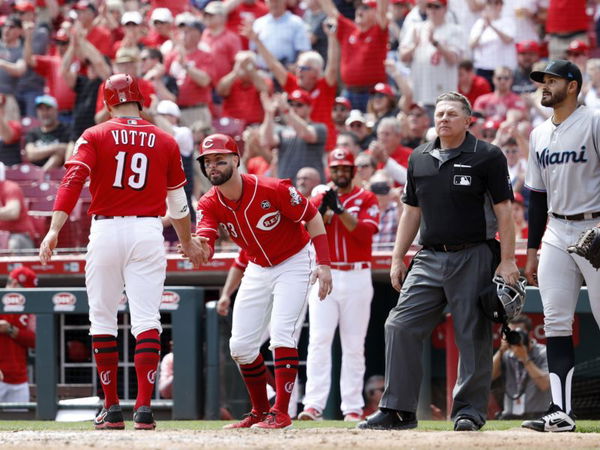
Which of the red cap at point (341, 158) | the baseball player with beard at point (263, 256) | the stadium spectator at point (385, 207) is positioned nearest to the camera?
the baseball player with beard at point (263, 256)

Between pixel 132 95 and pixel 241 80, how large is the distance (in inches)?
264

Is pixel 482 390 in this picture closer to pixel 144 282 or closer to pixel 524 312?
pixel 144 282

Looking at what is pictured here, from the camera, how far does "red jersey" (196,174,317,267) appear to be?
654 cm

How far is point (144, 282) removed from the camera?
630cm

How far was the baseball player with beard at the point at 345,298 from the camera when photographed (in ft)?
27.8

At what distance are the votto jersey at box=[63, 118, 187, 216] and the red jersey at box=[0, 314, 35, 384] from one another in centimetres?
344

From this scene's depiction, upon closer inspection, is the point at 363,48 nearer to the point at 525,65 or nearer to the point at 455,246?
the point at 525,65

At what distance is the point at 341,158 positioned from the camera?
8766mm

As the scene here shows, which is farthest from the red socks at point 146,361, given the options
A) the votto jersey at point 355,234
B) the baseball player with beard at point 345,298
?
the votto jersey at point 355,234

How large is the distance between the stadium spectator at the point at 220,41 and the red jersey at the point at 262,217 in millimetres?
7014

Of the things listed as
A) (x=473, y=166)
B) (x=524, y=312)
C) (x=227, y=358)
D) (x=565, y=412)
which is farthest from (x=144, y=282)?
(x=524, y=312)

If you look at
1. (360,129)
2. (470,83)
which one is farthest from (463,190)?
(470,83)

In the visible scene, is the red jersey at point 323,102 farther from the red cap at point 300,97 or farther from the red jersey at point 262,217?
the red jersey at point 262,217

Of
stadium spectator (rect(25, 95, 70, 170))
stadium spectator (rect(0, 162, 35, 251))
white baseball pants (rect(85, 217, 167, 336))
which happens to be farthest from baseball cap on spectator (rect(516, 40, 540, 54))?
white baseball pants (rect(85, 217, 167, 336))
